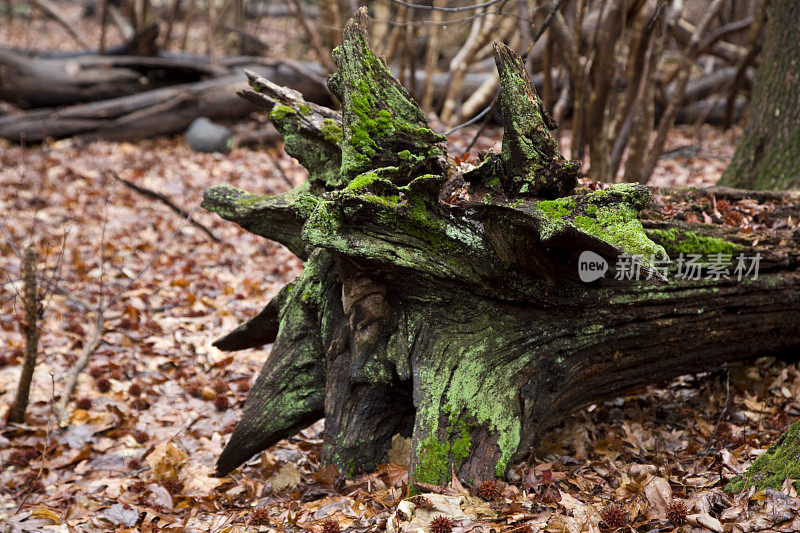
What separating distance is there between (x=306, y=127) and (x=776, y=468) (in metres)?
3.17

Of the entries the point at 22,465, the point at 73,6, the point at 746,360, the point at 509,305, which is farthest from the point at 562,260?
the point at 73,6

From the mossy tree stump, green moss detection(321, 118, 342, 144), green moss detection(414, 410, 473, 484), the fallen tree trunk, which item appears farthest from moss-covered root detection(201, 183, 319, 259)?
the fallen tree trunk

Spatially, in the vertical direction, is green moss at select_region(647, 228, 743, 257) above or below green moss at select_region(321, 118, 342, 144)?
below

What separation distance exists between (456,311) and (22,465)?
3261 millimetres

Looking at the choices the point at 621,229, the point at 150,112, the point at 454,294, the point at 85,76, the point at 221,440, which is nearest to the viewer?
the point at 621,229

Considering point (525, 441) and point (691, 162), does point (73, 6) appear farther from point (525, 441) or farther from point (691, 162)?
point (525, 441)

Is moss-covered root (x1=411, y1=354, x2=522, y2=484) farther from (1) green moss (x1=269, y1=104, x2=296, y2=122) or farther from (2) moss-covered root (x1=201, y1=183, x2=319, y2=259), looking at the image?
(1) green moss (x1=269, y1=104, x2=296, y2=122)

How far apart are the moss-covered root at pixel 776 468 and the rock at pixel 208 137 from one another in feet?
31.1

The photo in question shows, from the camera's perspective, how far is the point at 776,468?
2842mm

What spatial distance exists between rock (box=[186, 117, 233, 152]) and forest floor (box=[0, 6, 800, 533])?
3.45 m

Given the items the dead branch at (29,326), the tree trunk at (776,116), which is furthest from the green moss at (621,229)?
the dead branch at (29,326)

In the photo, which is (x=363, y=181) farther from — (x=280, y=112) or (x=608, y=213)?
(x=608, y=213)

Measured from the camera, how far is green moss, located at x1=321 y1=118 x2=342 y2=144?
12.3 feet

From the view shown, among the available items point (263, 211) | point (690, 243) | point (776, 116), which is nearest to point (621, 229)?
point (690, 243)
